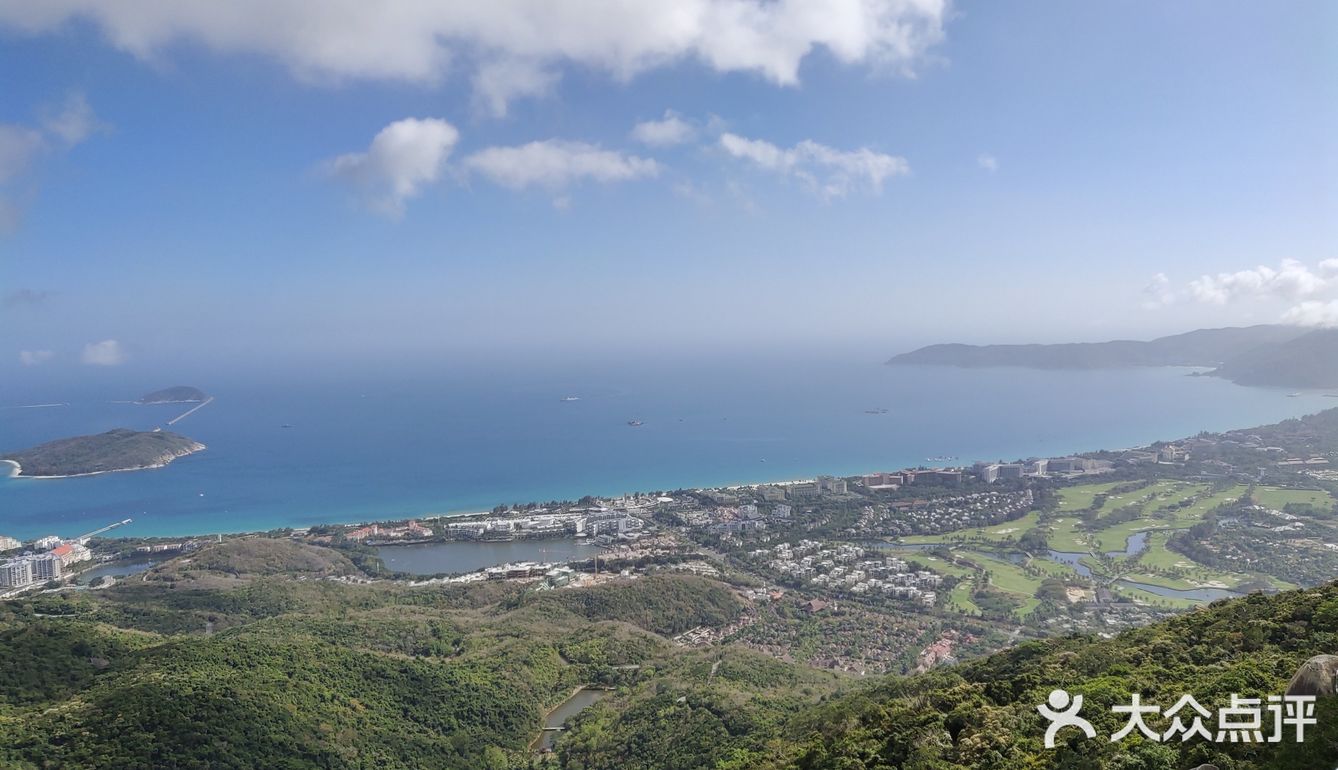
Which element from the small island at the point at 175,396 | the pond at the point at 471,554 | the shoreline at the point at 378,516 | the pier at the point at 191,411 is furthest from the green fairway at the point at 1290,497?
the small island at the point at 175,396

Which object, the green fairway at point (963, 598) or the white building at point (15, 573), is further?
the white building at point (15, 573)

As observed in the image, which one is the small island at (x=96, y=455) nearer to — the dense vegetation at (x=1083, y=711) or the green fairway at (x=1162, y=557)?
the dense vegetation at (x=1083, y=711)

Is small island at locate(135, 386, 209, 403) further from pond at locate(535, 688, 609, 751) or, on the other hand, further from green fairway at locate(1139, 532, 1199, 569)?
green fairway at locate(1139, 532, 1199, 569)

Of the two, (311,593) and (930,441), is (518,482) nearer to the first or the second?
(311,593)

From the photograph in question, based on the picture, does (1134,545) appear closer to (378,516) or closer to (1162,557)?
(1162,557)

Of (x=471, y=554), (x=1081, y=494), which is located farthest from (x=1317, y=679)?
(x=1081, y=494)

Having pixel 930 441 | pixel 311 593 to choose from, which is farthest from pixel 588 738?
pixel 930 441

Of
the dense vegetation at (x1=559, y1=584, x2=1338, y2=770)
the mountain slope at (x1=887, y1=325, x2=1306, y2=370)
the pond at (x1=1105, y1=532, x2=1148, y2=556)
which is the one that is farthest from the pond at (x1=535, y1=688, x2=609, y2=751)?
the mountain slope at (x1=887, y1=325, x2=1306, y2=370)
